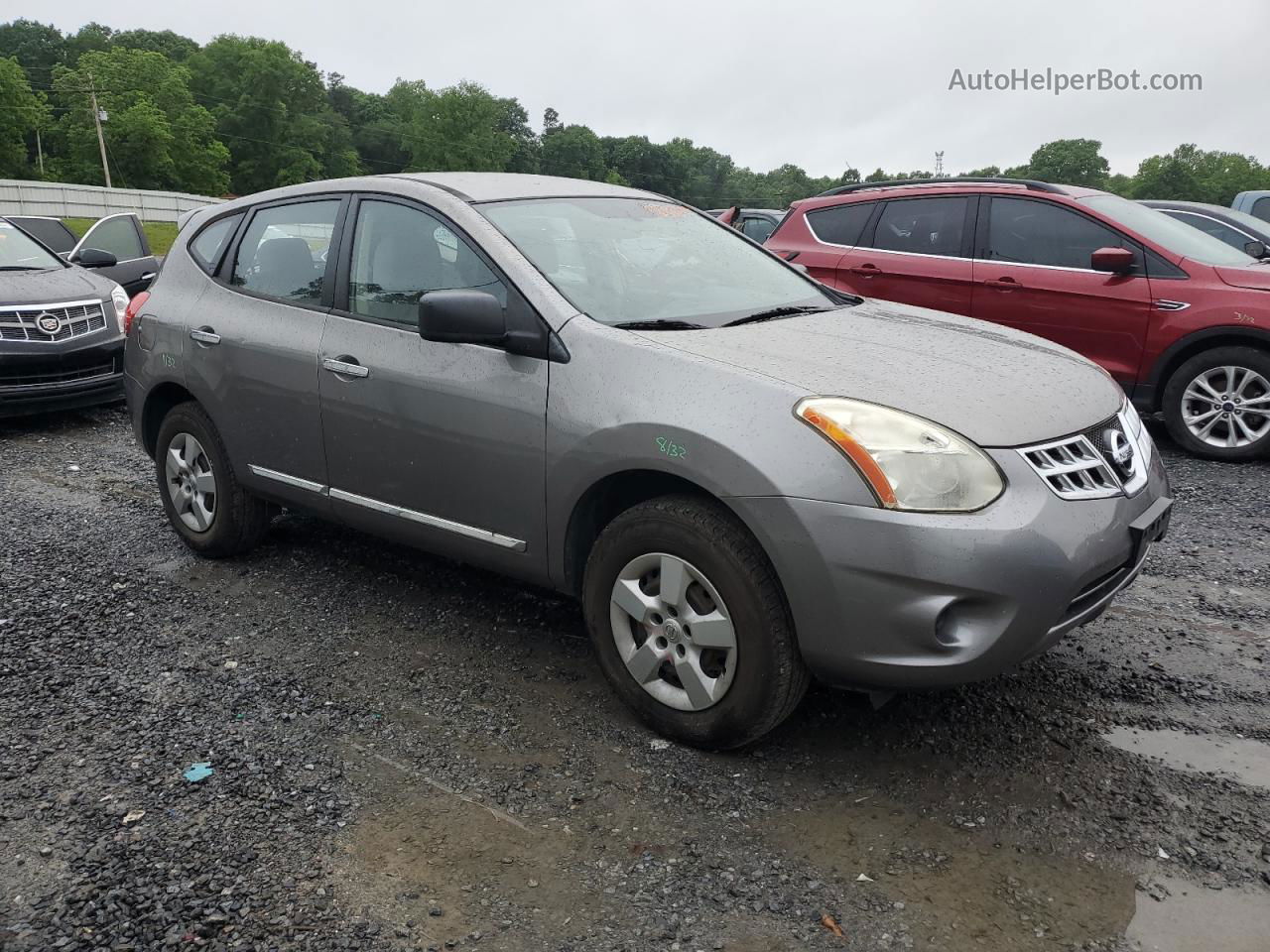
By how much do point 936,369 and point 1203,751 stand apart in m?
1.43

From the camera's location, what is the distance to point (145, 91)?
81.7 meters

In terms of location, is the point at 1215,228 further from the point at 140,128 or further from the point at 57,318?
the point at 140,128

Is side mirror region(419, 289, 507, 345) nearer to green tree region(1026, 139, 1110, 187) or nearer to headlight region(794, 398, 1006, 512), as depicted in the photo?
headlight region(794, 398, 1006, 512)

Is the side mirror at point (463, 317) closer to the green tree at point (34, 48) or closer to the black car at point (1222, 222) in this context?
the black car at point (1222, 222)

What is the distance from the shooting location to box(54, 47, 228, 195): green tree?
2945 inches

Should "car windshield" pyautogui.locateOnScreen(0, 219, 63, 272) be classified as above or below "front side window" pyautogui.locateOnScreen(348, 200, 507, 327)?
below

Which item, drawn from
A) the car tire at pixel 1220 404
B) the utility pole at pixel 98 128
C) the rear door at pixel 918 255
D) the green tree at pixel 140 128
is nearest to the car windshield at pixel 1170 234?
the car tire at pixel 1220 404

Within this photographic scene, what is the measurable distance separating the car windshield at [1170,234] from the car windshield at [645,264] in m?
4.00

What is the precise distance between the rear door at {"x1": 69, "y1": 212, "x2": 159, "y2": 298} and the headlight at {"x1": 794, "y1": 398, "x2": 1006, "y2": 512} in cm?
975

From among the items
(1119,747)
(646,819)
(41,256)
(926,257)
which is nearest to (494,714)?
(646,819)

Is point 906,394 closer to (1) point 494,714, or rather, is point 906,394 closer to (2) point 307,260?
(1) point 494,714

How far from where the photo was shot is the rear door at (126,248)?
1102cm

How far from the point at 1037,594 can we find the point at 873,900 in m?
0.89

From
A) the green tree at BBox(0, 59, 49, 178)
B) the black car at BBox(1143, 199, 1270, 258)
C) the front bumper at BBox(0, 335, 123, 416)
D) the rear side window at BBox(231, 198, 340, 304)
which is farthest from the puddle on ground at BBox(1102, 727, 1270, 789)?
the green tree at BBox(0, 59, 49, 178)
